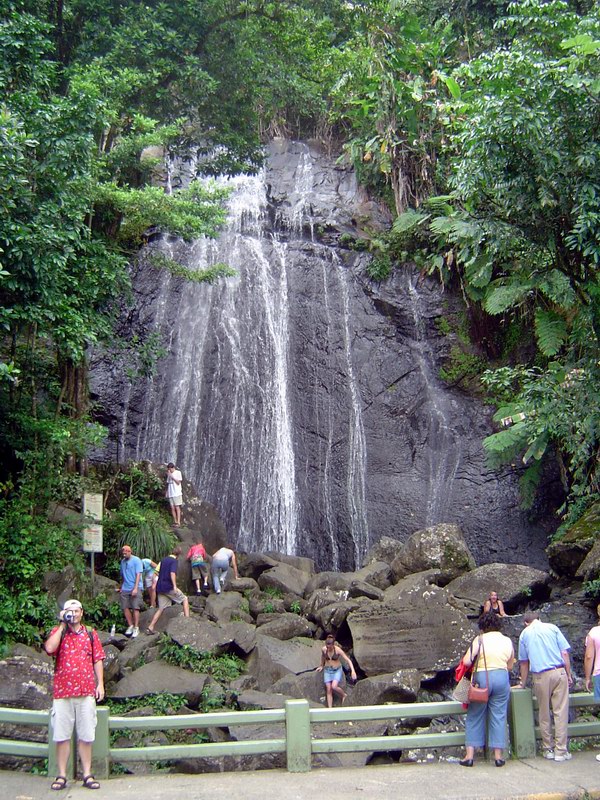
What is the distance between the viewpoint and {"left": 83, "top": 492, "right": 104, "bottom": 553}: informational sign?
1173cm

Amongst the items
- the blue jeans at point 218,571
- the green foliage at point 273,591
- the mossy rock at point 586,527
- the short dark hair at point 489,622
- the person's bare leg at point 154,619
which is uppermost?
the mossy rock at point 586,527

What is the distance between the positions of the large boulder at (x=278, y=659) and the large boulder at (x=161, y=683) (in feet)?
3.23

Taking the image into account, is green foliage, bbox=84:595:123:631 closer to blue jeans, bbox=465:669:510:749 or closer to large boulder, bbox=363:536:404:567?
large boulder, bbox=363:536:404:567

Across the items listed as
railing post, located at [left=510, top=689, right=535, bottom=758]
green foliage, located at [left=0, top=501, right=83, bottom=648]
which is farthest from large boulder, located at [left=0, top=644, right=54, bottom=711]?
railing post, located at [left=510, top=689, right=535, bottom=758]

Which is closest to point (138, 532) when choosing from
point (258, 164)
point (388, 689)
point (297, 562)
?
point (297, 562)

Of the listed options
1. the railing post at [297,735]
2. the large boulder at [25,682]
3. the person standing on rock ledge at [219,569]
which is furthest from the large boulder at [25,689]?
the person standing on rock ledge at [219,569]

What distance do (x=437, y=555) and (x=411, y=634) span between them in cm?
285

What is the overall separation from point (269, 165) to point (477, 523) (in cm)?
1445

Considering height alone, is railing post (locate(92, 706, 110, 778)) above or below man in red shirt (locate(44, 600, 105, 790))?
below

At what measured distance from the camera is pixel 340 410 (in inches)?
741

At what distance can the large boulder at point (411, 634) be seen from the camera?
36.0ft

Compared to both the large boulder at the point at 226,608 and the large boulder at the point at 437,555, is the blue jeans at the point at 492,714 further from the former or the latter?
the large boulder at the point at 437,555

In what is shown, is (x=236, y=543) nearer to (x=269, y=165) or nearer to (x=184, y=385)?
(x=184, y=385)

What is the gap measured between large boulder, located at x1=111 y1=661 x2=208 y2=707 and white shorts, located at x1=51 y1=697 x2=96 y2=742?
330 cm
